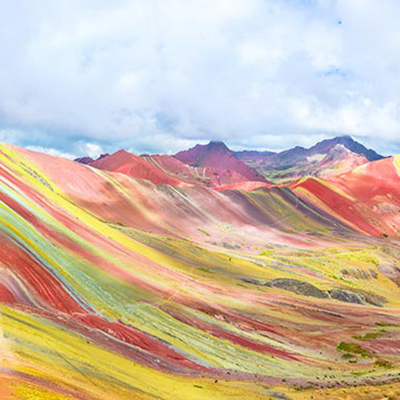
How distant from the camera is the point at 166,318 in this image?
4156 cm

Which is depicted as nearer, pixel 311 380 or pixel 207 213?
pixel 311 380

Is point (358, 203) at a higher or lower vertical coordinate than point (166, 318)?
higher

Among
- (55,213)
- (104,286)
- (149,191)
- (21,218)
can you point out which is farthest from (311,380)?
(149,191)

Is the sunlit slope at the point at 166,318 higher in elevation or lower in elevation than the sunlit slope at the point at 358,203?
lower

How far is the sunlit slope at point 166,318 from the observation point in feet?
79.2

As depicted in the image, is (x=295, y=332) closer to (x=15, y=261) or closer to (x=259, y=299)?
(x=259, y=299)

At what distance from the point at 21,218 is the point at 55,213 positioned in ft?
Answer: 36.8

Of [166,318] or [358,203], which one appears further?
[358,203]

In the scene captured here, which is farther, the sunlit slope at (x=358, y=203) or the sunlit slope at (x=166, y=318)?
the sunlit slope at (x=358, y=203)

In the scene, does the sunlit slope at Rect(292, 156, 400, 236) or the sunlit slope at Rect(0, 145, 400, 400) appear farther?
the sunlit slope at Rect(292, 156, 400, 236)

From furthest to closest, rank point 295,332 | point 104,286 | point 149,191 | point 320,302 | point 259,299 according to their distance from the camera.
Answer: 1. point 149,191
2. point 320,302
3. point 259,299
4. point 295,332
5. point 104,286

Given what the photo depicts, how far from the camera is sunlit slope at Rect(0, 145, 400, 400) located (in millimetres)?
24141

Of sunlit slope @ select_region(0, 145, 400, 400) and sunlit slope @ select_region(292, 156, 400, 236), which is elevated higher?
sunlit slope @ select_region(292, 156, 400, 236)

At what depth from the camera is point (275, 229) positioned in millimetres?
137000
